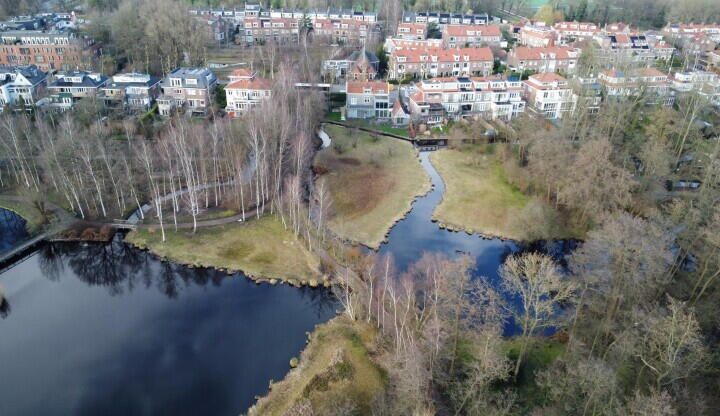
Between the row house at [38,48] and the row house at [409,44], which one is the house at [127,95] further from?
the row house at [409,44]

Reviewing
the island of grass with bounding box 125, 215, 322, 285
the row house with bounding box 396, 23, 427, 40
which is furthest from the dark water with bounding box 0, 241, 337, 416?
the row house with bounding box 396, 23, 427, 40

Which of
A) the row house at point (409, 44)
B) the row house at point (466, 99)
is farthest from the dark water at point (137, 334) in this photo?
the row house at point (409, 44)

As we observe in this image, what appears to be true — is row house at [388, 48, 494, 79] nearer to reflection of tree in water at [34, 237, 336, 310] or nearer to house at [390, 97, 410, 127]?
house at [390, 97, 410, 127]

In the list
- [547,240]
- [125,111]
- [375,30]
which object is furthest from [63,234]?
[375,30]

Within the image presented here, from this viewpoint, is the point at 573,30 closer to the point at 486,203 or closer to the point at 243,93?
the point at 486,203

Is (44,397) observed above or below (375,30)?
below

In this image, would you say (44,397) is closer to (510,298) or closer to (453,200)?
(510,298)

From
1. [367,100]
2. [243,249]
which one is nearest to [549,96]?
[367,100]
